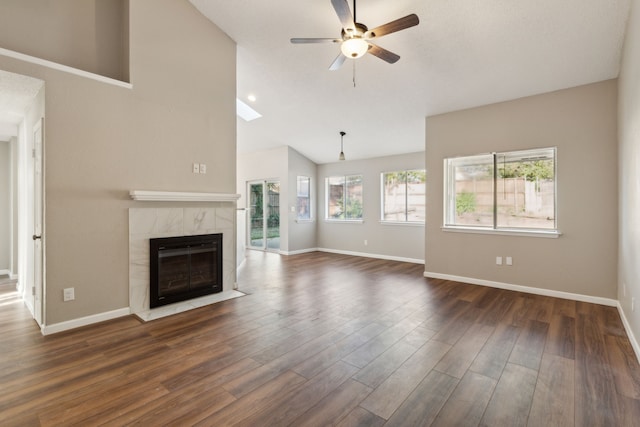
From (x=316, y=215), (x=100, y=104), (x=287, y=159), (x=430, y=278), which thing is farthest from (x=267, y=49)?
(x=316, y=215)

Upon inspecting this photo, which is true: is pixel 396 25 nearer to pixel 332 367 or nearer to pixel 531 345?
pixel 332 367

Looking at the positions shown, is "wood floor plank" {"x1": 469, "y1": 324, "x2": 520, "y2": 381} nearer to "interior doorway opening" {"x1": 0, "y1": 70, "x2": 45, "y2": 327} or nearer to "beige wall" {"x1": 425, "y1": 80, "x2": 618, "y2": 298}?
"beige wall" {"x1": 425, "y1": 80, "x2": 618, "y2": 298}

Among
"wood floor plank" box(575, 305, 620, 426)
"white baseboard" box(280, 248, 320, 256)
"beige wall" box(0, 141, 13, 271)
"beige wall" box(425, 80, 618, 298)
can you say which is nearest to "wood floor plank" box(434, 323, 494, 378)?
"wood floor plank" box(575, 305, 620, 426)

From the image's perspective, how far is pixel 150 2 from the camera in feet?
11.9

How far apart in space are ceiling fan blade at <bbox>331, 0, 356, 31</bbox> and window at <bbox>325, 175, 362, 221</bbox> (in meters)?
5.29

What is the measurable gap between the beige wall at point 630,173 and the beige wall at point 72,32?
5.10 metres

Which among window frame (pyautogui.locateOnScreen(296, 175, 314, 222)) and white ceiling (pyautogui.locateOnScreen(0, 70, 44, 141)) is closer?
white ceiling (pyautogui.locateOnScreen(0, 70, 44, 141))

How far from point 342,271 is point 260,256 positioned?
265cm

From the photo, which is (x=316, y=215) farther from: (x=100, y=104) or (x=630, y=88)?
(x=630, y=88)

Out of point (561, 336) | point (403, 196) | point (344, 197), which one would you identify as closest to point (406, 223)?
point (403, 196)

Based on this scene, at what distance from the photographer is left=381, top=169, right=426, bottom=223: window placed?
22.6 ft

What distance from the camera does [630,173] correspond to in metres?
2.87

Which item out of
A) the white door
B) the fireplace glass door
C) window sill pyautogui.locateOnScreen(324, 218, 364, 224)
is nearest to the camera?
the white door

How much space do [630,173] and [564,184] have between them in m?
1.34
